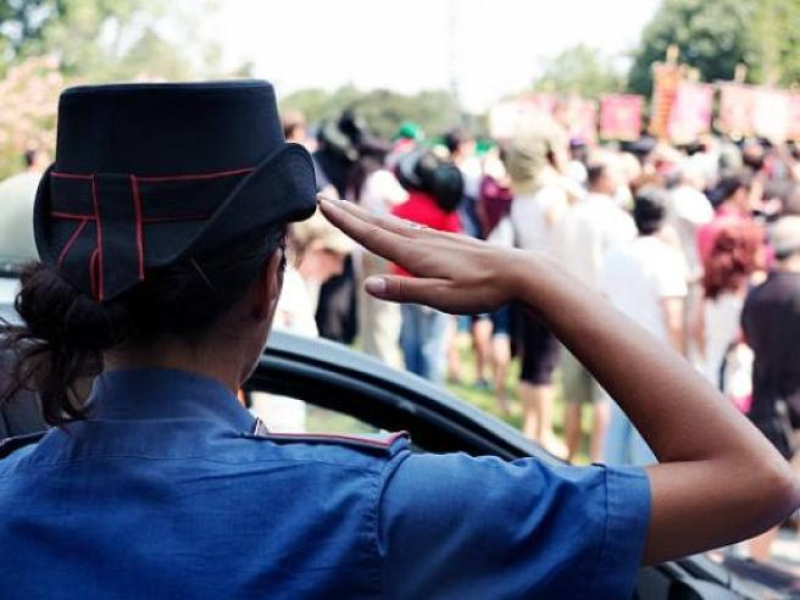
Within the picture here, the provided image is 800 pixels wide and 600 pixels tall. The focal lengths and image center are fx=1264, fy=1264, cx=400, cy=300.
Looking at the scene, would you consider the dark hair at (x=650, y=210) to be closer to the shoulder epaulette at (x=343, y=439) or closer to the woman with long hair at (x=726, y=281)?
the woman with long hair at (x=726, y=281)

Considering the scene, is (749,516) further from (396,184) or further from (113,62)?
(113,62)

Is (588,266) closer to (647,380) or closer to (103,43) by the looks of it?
(647,380)

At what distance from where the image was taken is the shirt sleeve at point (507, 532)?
1.12 meters

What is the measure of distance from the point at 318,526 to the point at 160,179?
0.35m

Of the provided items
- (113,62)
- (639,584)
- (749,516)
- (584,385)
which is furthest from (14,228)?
(113,62)

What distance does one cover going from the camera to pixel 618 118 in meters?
20.0

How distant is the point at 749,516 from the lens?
1.18 metres

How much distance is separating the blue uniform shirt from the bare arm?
0.17ft

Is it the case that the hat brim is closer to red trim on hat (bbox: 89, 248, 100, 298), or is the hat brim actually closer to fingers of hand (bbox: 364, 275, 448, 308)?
red trim on hat (bbox: 89, 248, 100, 298)

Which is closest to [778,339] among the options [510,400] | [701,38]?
[510,400]

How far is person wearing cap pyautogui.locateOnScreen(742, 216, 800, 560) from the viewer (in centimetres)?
510

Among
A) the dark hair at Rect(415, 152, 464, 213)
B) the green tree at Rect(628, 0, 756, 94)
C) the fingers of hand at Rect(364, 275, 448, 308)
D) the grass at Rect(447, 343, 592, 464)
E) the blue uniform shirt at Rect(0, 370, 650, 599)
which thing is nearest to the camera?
the blue uniform shirt at Rect(0, 370, 650, 599)

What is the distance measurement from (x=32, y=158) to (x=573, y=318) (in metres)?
7.02

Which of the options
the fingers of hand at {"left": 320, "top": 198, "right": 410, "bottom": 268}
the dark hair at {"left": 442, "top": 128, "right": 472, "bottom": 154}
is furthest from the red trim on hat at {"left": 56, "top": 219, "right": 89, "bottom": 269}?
the dark hair at {"left": 442, "top": 128, "right": 472, "bottom": 154}
